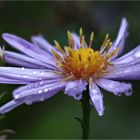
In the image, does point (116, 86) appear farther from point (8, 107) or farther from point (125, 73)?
point (8, 107)

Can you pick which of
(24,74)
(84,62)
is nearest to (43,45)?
(84,62)

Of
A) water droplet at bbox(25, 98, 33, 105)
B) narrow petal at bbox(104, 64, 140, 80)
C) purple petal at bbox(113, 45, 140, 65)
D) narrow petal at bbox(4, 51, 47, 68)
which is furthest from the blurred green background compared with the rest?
water droplet at bbox(25, 98, 33, 105)

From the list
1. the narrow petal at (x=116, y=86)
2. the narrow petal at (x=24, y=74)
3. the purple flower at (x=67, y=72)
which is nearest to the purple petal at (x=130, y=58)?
the purple flower at (x=67, y=72)

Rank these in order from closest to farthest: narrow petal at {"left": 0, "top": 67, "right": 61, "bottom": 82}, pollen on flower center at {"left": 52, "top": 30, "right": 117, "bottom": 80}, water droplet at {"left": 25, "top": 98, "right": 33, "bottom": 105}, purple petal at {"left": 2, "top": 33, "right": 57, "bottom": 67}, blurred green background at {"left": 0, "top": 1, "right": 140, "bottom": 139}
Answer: water droplet at {"left": 25, "top": 98, "right": 33, "bottom": 105} < narrow petal at {"left": 0, "top": 67, "right": 61, "bottom": 82} < pollen on flower center at {"left": 52, "top": 30, "right": 117, "bottom": 80} < purple petal at {"left": 2, "top": 33, "right": 57, "bottom": 67} < blurred green background at {"left": 0, "top": 1, "right": 140, "bottom": 139}

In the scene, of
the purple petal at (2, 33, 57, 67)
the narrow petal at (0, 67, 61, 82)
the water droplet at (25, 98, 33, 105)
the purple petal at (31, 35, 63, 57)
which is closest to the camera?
the water droplet at (25, 98, 33, 105)

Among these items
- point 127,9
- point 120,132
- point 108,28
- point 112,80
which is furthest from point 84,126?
point 127,9

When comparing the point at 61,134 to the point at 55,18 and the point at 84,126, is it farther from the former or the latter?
the point at 84,126

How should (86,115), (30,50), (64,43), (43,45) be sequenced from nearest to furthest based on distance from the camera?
1. (86,115)
2. (30,50)
3. (43,45)
4. (64,43)

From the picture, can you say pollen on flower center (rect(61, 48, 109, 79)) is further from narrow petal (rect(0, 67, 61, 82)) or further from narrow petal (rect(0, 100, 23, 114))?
narrow petal (rect(0, 100, 23, 114))
